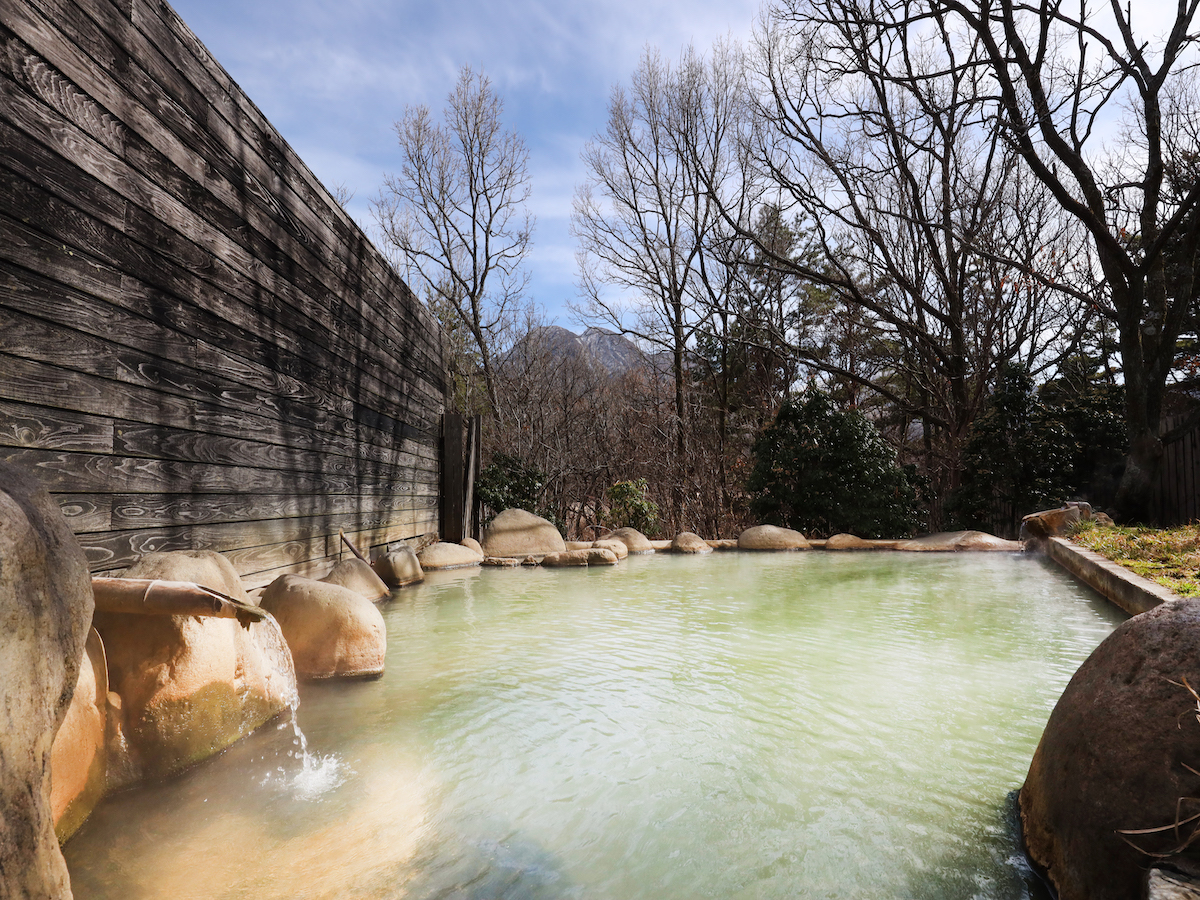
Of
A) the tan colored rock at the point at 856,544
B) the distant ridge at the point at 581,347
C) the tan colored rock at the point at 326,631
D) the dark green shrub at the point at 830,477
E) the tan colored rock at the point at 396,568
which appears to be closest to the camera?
the tan colored rock at the point at 326,631

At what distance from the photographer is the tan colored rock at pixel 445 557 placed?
25.4ft

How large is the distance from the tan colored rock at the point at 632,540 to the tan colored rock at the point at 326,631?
627cm

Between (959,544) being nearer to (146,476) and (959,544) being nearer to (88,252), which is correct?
(146,476)

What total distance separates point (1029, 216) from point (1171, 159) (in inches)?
94.5

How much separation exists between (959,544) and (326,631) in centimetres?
854

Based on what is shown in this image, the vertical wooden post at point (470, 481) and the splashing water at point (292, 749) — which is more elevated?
the vertical wooden post at point (470, 481)

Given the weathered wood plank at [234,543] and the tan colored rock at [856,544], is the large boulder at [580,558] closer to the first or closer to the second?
the weathered wood plank at [234,543]

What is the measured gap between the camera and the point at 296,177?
502cm

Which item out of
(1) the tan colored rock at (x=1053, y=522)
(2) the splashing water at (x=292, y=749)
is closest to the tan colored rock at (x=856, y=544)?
(1) the tan colored rock at (x=1053, y=522)

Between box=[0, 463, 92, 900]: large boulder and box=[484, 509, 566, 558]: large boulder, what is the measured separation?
294 inches

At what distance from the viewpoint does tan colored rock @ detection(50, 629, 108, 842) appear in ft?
6.25

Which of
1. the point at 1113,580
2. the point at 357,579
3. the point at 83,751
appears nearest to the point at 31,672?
the point at 83,751

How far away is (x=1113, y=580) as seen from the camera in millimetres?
4980

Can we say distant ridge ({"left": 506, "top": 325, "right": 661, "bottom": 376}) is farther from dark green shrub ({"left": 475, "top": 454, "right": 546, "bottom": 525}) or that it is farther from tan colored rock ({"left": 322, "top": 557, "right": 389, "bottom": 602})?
tan colored rock ({"left": 322, "top": 557, "right": 389, "bottom": 602})
